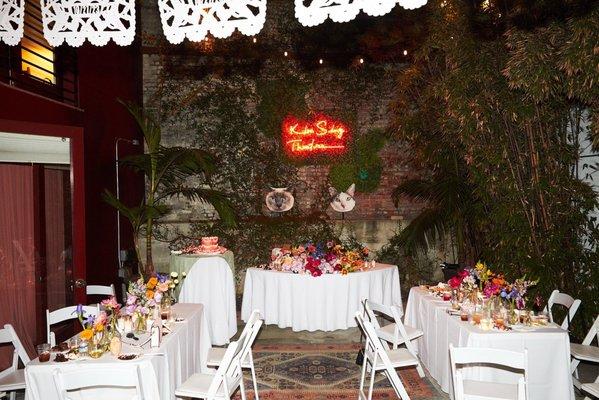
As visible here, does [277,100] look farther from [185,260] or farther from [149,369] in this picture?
[149,369]

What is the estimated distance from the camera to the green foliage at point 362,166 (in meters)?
9.76

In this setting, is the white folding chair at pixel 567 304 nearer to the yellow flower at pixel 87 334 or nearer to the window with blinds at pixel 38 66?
the yellow flower at pixel 87 334

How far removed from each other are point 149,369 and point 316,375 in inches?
87.8

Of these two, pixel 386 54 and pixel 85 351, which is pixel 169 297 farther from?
pixel 386 54

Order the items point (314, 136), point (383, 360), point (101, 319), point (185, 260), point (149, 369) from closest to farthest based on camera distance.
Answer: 1. point (149, 369)
2. point (101, 319)
3. point (383, 360)
4. point (185, 260)
5. point (314, 136)

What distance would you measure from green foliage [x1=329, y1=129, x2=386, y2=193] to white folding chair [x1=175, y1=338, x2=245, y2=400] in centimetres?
605

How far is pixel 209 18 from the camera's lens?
2734mm

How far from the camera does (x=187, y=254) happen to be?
6.71m

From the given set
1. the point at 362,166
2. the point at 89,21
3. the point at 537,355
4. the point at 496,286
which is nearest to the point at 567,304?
the point at 496,286

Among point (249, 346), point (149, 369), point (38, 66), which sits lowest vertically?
point (249, 346)

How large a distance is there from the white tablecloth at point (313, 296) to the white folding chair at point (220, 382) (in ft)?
7.45

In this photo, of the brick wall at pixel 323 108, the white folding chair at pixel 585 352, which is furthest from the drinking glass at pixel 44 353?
the brick wall at pixel 323 108

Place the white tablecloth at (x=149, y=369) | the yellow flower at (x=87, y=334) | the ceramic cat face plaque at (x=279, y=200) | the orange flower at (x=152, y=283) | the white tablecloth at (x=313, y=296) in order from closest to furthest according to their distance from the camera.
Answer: the white tablecloth at (x=149, y=369) < the yellow flower at (x=87, y=334) < the orange flower at (x=152, y=283) < the white tablecloth at (x=313, y=296) < the ceramic cat face plaque at (x=279, y=200)

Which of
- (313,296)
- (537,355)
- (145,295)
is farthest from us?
(313,296)
